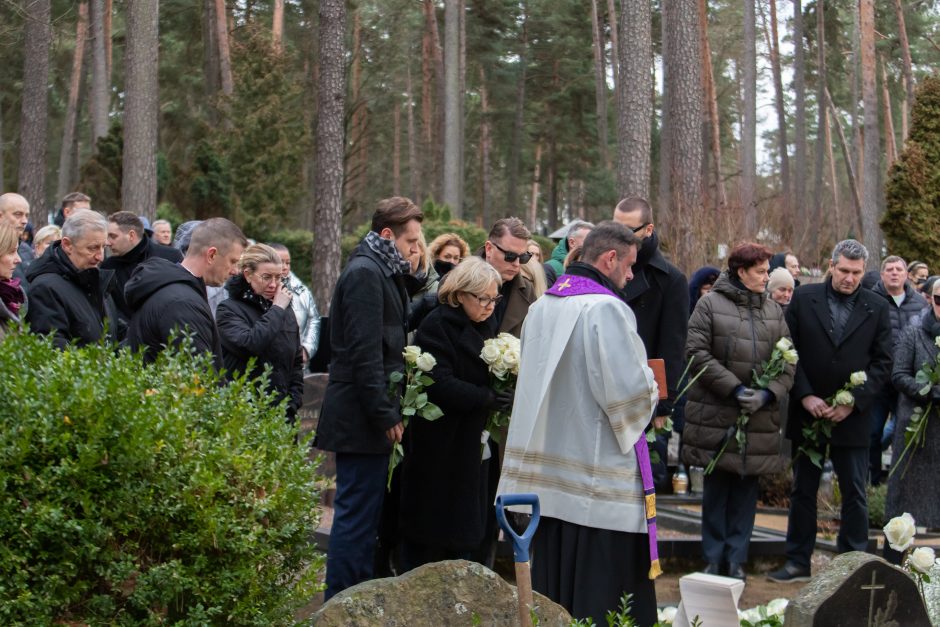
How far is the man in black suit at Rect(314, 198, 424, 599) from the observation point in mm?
5770

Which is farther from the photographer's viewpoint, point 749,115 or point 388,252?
point 749,115

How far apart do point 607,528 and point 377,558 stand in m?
2.22

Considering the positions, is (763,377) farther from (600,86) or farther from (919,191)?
(600,86)

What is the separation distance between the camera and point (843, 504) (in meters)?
7.82

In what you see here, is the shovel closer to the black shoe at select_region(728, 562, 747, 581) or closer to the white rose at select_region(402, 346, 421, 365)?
the white rose at select_region(402, 346, 421, 365)

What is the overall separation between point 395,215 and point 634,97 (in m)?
9.89

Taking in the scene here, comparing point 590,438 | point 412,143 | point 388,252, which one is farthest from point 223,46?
point 590,438

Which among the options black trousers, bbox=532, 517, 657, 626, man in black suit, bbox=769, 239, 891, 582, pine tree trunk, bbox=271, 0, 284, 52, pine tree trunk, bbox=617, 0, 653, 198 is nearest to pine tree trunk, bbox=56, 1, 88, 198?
pine tree trunk, bbox=271, 0, 284, 52

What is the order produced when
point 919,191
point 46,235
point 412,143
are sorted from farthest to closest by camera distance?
point 412,143
point 919,191
point 46,235

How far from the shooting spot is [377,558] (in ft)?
22.1

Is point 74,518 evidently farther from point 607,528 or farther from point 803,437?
point 803,437

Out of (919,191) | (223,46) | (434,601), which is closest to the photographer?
(434,601)

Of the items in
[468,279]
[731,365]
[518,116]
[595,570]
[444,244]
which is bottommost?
[595,570]

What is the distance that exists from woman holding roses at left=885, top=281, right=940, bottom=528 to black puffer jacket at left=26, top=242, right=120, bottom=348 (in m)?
5.49
